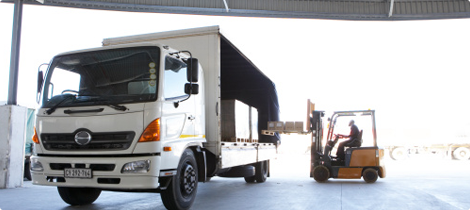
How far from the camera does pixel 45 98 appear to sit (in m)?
4.71

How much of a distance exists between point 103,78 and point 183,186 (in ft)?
5.70

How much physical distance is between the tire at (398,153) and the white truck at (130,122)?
20992 millimetres

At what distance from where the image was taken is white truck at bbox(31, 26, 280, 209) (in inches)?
166

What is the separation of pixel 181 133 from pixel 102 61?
1.40 m

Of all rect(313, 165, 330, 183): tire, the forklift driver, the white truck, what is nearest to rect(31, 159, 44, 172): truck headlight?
the white truck

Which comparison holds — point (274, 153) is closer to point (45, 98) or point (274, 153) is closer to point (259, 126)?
point (259, 126)

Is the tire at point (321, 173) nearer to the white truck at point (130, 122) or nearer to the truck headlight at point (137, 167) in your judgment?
the white truck at point (130, 122)

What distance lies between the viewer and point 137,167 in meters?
4.18

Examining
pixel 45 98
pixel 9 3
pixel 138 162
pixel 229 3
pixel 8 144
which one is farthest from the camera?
pixel 229 3

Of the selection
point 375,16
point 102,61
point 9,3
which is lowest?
point 102,61

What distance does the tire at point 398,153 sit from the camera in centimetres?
2345

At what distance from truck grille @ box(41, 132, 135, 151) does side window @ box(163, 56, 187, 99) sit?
719 mm

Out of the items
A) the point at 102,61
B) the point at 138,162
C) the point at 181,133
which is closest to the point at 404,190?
the point at 181,133

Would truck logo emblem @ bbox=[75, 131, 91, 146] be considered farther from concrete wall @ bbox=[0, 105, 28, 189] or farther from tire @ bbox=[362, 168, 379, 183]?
tire @ bbox=[362, 168, 379, 183]
